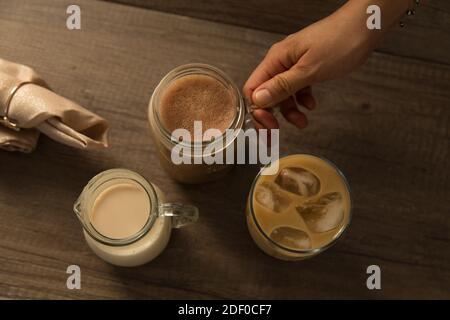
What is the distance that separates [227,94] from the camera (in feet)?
2.31

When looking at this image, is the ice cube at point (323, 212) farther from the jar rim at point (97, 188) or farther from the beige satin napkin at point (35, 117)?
the beige satin napkin at point (35, 117)

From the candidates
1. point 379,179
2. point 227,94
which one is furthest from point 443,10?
point 227,94

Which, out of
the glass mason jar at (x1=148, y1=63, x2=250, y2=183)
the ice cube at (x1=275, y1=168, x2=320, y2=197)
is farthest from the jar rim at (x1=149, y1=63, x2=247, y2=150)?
the ice cube at (x1=275, y1=168, x2=320, y2=197)

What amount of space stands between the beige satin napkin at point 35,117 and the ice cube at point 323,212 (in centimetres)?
32

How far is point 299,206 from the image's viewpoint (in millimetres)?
719

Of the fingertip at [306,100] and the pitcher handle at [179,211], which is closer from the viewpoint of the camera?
the pitcher handle at [179,211]

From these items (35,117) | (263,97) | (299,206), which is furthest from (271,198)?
(35,117)

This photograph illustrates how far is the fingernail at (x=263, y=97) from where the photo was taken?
2.38 feet

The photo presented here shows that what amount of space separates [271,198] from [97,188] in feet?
0.82

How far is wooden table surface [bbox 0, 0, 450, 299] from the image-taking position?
768 millimetres

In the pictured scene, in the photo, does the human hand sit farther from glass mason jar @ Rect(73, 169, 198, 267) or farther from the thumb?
glass mason jar @ Rect(73, 169, 198, 267)

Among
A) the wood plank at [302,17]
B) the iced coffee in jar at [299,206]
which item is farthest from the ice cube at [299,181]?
the wood plank at [302,17]

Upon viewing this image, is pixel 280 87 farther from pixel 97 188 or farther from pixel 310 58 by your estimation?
pixel 97 188
